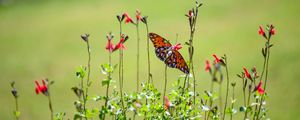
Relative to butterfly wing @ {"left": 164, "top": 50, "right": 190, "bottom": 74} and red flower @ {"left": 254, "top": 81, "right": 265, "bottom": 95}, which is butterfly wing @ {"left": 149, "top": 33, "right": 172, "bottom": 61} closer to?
butterfly wing @ {"left": 164, "top": 50, "right": 190, "bottom": 74}

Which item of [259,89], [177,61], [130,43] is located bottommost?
[259,89]

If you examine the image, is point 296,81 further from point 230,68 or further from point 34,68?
A: point 34,68

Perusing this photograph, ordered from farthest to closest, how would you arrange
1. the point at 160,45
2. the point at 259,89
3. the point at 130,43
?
the point at 130,43 → the point at 160,45 → the point at 259,89

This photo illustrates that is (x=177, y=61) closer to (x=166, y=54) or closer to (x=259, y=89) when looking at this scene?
(x=166, y=54)

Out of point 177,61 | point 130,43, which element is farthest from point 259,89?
point 130,43

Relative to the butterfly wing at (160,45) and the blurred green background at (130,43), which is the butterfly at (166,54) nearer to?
the butterfly wing at (160,45)

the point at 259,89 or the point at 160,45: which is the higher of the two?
the point at 160,45

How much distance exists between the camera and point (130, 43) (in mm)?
4934

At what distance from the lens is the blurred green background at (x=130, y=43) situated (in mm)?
3697

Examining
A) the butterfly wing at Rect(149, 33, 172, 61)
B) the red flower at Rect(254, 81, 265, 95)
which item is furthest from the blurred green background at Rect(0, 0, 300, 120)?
the red flower at Rect(254, 81, 265, 95)

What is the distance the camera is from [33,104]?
3.75m

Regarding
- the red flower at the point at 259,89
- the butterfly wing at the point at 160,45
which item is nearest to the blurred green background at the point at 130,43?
the butterfly wing at the point at 160,45

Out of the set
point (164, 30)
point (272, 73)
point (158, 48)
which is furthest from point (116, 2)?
point (158, 48)

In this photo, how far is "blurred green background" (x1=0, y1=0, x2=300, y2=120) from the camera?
3697 millimetres
